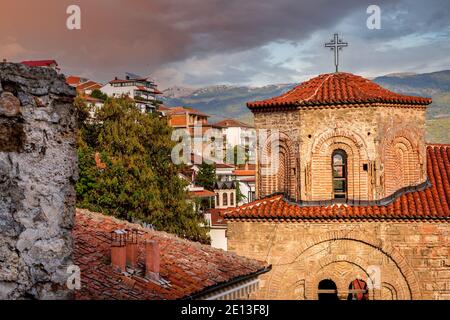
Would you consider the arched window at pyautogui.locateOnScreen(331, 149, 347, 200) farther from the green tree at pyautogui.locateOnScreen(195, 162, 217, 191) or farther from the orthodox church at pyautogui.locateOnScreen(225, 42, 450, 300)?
the green tree at pyautogui.locateOnScreen(195, 162, 217, 191)

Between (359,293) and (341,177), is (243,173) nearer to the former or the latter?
(341,177)

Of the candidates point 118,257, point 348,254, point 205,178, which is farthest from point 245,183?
point 118,257

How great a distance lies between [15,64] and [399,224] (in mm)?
12864

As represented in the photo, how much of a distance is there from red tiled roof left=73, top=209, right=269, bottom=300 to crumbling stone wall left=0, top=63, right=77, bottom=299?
2726 millimetres

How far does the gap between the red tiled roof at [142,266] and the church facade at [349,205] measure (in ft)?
16.5

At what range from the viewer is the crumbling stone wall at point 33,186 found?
10.8ft

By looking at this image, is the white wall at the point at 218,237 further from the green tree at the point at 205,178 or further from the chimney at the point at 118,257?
the chimney at the point at 118,257

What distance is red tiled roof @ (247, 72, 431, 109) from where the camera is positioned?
15562mm

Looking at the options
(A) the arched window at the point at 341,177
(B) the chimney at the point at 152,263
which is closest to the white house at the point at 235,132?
(A) the arched window at the point at 341,177

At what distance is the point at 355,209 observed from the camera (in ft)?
49.7

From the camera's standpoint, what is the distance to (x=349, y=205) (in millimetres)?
15414

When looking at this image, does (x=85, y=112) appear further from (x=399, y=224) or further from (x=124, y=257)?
(x=124, y=257)
